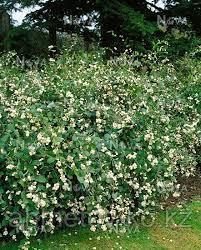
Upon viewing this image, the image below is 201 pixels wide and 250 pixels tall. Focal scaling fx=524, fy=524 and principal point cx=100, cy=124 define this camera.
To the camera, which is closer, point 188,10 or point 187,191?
point 187,191

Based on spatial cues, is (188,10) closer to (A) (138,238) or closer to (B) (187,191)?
(B) (187,191)

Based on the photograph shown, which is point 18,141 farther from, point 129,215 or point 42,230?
point 129,215

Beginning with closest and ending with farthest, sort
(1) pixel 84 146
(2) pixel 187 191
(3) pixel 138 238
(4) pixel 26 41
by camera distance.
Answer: (1) pixel 84 146
(3) pixel 138 238
(2) pixel 187 191
(4) pixel 26 41

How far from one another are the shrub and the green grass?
145mm

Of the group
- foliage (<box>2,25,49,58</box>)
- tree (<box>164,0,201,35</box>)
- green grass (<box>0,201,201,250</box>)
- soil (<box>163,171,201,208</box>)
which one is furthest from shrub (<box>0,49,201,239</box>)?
tree (<box>164,0,201,35</box>)

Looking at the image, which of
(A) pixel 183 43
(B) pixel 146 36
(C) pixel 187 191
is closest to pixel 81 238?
(C) pixel 187 191

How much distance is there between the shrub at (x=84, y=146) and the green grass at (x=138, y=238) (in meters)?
0.14

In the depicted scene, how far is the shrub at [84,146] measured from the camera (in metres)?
4.53

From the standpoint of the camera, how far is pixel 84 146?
4.84 metres

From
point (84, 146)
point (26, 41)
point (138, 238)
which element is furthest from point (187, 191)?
point (26, 41)

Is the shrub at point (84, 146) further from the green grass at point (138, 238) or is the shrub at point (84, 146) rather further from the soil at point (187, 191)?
the soil at point (187, 191)

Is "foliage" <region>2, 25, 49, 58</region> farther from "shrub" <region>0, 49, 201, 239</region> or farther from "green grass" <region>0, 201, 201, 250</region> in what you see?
"green grass" <region>0, 201, 201, 250</region>

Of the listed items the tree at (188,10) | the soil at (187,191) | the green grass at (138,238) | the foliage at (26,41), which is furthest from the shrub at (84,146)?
the tree at (188,10)

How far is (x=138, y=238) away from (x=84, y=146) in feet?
4.12
